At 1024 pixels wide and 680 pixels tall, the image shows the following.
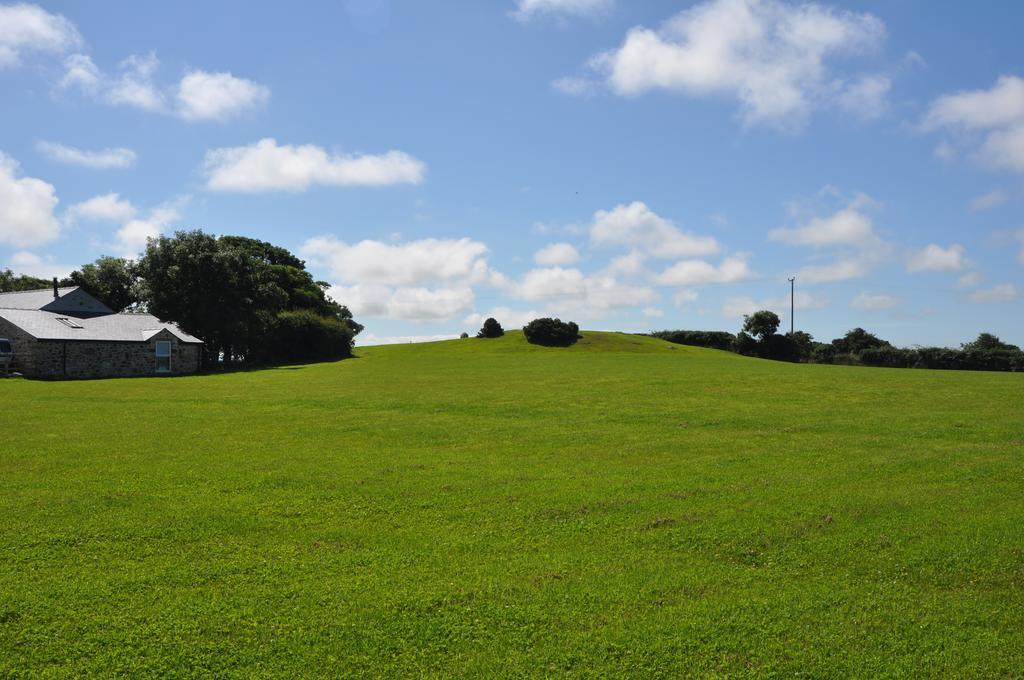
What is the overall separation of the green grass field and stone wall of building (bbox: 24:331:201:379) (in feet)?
111

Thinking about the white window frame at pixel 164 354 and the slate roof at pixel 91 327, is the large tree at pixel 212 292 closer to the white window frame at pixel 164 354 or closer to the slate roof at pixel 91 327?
the slate roof at pixel 91 327

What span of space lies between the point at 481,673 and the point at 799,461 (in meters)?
11.2

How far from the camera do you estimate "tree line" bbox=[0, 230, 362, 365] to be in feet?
202

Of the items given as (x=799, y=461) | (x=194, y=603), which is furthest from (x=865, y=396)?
(x=194, y=603)

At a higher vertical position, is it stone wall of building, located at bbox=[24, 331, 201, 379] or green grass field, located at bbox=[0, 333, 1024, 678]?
stone wall of building, located at bbox=[24, 331, 201, 379]

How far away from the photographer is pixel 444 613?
6.88 meters

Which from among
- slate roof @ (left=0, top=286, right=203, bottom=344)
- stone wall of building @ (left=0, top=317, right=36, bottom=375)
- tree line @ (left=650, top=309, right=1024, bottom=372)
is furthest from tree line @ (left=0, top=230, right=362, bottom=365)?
tree line @ (left=650, top=309, right=1024, bottom=372)

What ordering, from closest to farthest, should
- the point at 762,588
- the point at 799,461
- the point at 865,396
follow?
the point at 762,588 → the point at 799,461 → the point at 865,396

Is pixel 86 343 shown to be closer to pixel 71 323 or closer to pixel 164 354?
pixel 71 323

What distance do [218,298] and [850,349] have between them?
83923mm

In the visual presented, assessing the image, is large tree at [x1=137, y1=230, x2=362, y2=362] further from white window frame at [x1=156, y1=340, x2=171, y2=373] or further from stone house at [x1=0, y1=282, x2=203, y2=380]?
white window frame at [x1=156, y1=340, x2=171, y2=373]

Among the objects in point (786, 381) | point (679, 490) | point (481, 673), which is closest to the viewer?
point (481, 673)

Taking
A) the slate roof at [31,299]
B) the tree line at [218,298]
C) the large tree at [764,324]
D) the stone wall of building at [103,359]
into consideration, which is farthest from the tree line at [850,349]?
the slate roof at [31,299]

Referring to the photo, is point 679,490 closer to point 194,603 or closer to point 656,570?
point 656,570
